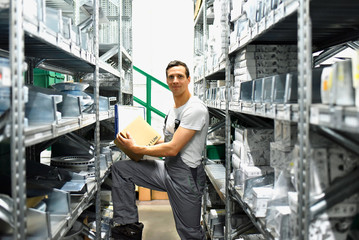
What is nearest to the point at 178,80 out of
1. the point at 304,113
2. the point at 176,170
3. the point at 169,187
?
the point at 176,170

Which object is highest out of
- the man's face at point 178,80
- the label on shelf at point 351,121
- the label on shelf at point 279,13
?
the label on shelf at point 279,13

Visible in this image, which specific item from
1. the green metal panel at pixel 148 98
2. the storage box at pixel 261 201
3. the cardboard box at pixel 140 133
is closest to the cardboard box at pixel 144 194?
the green metal panel at pixel 148 98

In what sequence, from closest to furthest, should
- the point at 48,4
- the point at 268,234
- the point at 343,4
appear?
1. the point at 343,4
2. the point at 268,234
3. the point at 48,4

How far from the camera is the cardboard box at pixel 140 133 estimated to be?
2756 mm

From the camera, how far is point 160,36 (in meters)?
6.14

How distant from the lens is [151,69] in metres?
6.18

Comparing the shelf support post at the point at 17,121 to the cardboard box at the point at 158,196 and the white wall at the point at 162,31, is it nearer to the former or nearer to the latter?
the cardboard box at the point at 158,196

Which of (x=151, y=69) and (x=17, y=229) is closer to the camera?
(x=17, y=229)

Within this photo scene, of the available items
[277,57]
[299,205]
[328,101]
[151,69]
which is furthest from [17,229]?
[151,69]

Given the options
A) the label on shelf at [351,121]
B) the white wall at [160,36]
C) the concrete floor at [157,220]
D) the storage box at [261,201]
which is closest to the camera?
the label on shelf at [351,121]

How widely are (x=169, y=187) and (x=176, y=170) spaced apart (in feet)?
0.59

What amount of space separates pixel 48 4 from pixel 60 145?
149 centimetres

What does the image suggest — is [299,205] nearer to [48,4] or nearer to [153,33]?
[48,4]

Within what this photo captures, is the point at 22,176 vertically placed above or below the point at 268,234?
above
